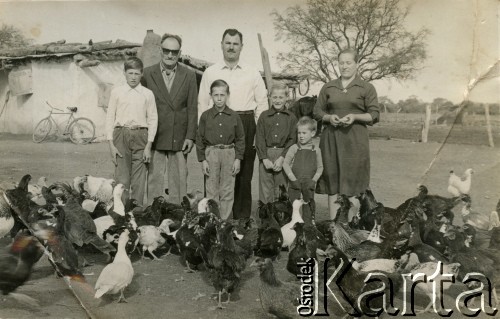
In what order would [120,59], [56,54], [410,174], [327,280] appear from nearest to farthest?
[327,280] → [56,54] → [120,59] → [410,174]

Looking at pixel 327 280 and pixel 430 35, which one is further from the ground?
pixel 430 35

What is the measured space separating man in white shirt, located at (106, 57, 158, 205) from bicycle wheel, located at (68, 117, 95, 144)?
4.13 feet

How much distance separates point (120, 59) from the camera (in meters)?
5.09

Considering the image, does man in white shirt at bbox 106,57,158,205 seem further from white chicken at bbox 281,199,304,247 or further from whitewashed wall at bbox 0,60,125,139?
white chicken at bbox 281,199,304,247

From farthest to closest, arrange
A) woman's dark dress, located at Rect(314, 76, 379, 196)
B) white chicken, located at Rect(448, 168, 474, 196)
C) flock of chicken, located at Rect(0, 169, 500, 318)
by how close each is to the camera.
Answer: white chicken, located at Rect(448, 168, 474, 196)
woman's dark dress, located at Rect(314, 76, 379, 196)
flock of chicken, located at Rect(0, 169, 500, 318)

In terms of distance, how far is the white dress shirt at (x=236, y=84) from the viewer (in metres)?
3.95

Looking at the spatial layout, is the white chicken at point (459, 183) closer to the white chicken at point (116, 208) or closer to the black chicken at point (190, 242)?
the black chicken at point (190, 242)

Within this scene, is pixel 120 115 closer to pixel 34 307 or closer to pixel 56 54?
pixel 56 54

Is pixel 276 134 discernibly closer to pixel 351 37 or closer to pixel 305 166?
pixel 305 166

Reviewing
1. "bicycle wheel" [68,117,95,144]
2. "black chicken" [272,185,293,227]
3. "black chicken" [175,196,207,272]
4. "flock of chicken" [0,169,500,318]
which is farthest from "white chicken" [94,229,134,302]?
"bicycle wheel" [68,117,95,144]

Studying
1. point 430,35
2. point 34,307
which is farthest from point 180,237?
point 430,35

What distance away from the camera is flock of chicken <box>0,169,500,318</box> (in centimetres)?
289

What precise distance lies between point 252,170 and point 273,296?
1.41 metres

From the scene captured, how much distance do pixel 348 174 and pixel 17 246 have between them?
2239 mm
